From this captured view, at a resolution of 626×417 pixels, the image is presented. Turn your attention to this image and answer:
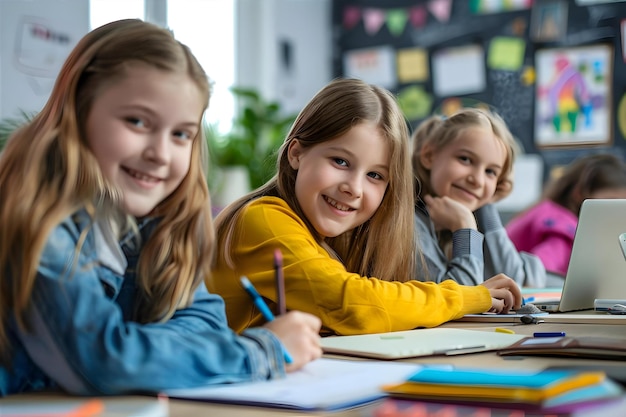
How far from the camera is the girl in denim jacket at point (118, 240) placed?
0.79m

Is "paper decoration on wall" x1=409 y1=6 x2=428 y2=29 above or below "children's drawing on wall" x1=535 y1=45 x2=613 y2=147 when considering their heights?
above

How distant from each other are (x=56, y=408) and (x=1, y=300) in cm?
14

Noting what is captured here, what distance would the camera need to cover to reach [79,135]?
2.93 feet

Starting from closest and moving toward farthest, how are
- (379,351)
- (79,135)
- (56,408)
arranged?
(56,408), (79,135), (379,351)

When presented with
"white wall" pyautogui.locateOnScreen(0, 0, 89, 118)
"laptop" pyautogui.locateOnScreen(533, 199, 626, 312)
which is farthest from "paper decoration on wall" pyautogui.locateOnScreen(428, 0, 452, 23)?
"laptop" pyautogui.locateOnScreen(533, 199, 626, 312)

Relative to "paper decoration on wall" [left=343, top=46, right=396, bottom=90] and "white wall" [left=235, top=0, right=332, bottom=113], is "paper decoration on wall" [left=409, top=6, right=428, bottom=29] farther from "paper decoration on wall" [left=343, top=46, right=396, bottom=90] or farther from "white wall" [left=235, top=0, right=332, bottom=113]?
"white wall" [left=235, top=0, right=332, bottom=113]

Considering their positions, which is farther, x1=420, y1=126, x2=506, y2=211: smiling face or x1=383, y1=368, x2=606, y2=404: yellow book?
x1=420, y1=126, x2=506, y2=211: smiling face

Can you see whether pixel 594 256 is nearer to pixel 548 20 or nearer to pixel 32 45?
pixel 32 45

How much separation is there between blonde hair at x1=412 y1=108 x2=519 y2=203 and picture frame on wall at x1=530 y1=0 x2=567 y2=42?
7.75ft

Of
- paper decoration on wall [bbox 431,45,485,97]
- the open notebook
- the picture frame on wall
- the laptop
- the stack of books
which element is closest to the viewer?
the stack of books

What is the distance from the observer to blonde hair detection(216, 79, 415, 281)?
1.50 m

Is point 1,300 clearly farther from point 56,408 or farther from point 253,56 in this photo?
point 253,56

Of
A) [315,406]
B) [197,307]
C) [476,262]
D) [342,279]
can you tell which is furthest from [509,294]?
[315,406]

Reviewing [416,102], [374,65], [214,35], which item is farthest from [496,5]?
[214,35]
